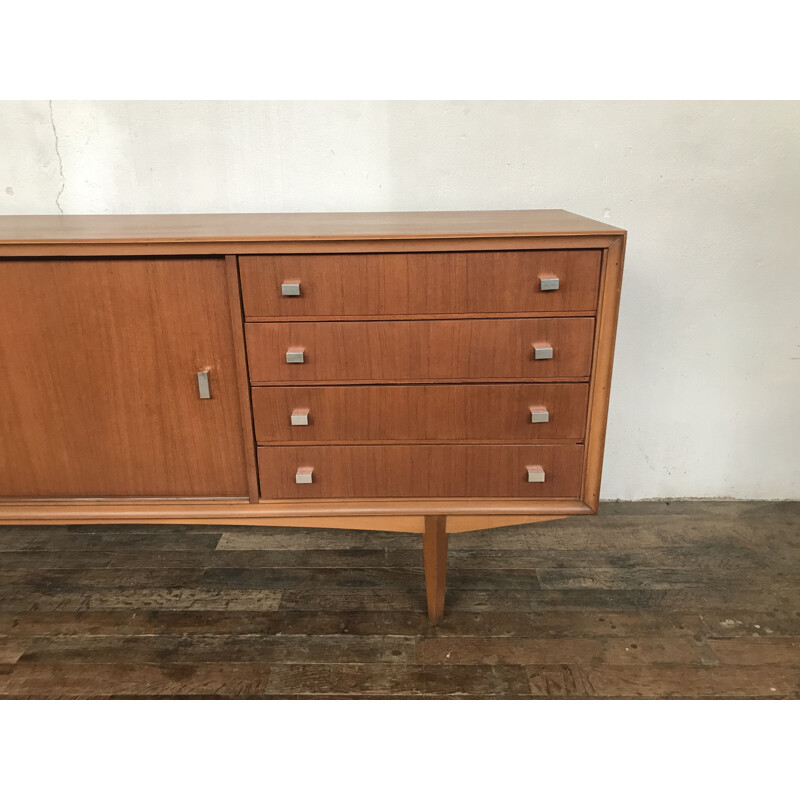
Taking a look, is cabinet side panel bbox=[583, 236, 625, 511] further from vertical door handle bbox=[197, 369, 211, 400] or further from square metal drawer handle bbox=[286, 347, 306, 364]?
vertical door handle bbox=[197, 369, 211, 400]

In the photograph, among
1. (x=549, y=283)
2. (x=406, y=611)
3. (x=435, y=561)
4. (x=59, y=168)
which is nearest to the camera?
(x=549, y=283)

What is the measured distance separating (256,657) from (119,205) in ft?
4.79

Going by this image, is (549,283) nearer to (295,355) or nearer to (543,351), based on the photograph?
(543,351)

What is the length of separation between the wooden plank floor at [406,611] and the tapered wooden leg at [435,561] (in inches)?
2.5

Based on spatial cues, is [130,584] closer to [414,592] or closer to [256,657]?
[256,657]

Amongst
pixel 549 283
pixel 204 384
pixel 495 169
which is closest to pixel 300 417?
pixel 204 384

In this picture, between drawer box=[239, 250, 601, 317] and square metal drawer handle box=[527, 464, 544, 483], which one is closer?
drawer box=[239, 250, 601, 317]

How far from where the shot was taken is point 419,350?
1459 mm

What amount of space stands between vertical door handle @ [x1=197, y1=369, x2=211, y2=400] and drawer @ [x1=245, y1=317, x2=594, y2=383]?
4.2 inches

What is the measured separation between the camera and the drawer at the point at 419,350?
1442mm

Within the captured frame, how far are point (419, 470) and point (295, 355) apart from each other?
42 cm

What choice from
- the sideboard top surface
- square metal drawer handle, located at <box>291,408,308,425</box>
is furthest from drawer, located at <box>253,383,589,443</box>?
the sideboard top surface

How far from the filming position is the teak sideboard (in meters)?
1.40

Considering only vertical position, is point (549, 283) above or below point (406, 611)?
Result: above
